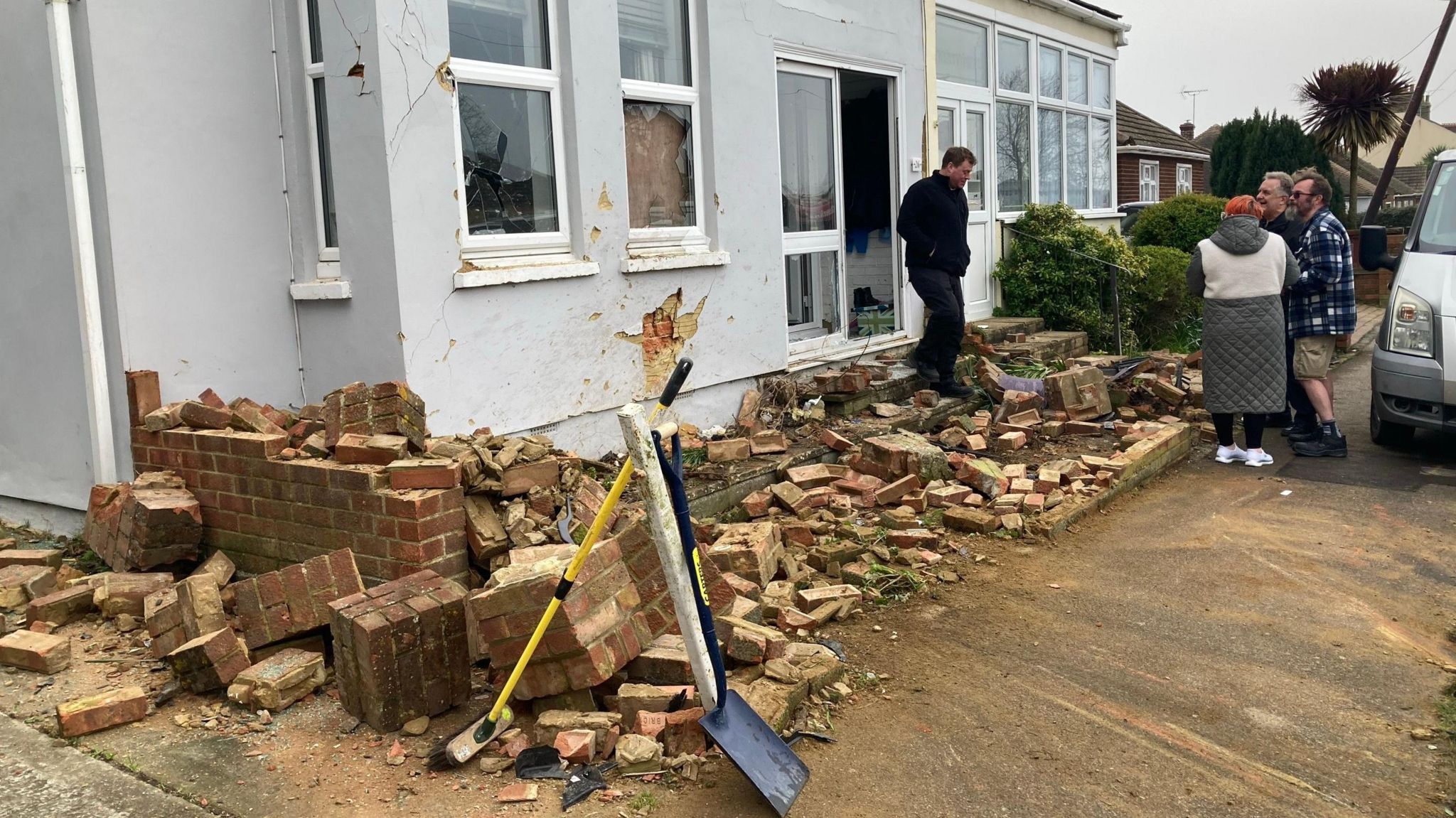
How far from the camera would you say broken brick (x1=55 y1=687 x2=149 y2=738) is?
3.97 metres

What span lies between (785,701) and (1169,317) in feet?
38.0

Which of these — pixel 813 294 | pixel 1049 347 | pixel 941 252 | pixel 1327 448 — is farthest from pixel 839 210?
pixel 1327 448

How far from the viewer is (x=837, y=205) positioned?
973 cm

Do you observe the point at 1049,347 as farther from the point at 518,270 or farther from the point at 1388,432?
the point at 518,270

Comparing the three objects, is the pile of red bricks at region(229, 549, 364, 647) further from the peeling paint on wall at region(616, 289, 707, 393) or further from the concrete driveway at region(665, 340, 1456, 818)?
the peeling paint on wall at region(616, 289, 707, 393)

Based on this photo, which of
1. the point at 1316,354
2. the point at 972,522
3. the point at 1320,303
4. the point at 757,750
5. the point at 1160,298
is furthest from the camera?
the point at 1160,298

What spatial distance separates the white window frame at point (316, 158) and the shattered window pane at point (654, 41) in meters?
1.88

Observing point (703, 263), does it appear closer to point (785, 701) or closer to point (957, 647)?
point (957, 647)

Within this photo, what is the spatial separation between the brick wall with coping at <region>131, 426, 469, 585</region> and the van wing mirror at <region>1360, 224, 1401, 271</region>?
7192 millimetres

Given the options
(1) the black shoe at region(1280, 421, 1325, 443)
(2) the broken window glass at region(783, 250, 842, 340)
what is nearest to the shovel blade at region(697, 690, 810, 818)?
(2) the broken window glass at region(783, 250, 842, 340)

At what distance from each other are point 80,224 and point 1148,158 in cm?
2455

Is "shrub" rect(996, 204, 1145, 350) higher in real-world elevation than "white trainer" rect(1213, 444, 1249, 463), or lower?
higher

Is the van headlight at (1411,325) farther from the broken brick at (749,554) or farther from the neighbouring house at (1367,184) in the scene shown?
the neighbouring house at (1367,184)

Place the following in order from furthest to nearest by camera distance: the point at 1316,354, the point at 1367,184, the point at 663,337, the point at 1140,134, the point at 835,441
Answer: the point at 1367,184
the point at 1140,134
the point at 1316,354
the point at 835,441
the point at 663,337
